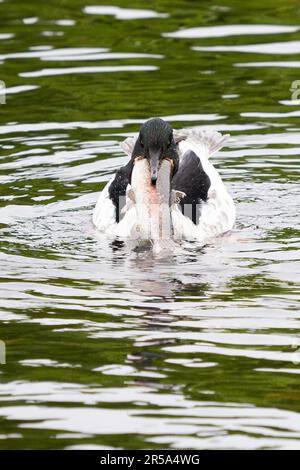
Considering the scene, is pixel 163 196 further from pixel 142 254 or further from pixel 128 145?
pixel 128 145

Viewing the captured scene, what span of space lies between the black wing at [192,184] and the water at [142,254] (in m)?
0.45

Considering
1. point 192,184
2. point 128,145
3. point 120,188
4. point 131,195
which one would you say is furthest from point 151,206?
point 128,145

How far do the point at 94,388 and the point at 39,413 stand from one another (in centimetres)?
52

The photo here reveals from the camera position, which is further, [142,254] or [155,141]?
[155,141]

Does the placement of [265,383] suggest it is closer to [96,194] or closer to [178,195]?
[178,195]

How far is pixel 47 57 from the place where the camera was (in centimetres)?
1955

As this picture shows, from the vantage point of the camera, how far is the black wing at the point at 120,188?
1387 cm

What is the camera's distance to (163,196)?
43.1 ft

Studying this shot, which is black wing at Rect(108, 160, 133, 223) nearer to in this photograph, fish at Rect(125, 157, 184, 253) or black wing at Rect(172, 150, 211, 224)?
black wing at Rect(172, 150, 211, 224)

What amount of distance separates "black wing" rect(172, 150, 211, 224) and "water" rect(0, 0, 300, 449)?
454 mm

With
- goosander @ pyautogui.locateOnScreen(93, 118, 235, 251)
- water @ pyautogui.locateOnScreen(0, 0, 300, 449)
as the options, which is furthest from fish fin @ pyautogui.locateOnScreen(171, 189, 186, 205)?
water @ pyautogui.locateOnScreen(0, 0, 300, 449)

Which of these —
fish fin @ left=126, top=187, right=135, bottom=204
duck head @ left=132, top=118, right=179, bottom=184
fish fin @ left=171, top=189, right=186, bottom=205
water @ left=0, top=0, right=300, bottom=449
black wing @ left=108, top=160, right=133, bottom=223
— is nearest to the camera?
water @ left=0, top=0, right=300, bottom=449

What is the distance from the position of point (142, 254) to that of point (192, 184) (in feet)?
4.71

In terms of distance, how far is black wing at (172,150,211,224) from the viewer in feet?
45.6
